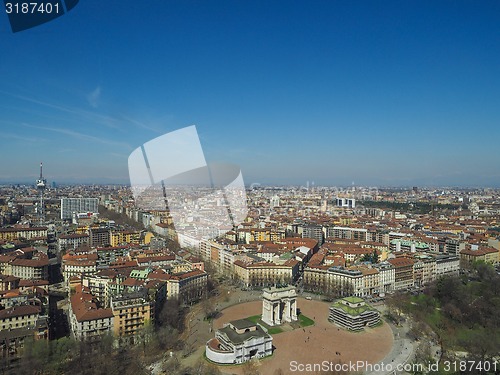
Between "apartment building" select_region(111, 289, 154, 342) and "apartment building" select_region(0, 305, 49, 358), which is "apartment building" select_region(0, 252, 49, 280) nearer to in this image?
"apartment building" select_region(0, 305, 49, 358)

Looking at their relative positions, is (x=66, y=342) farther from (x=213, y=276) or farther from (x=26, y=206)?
(x=26, y=206)

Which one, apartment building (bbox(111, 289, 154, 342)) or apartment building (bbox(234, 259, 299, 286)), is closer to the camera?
apartment building (bbox(111, 289, 154, 342))

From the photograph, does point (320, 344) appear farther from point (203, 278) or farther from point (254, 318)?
point (203, 278)

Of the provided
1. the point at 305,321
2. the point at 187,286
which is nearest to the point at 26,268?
the point at 187,286

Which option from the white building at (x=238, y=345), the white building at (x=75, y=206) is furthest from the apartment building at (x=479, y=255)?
the white building at (x=75, y=206)

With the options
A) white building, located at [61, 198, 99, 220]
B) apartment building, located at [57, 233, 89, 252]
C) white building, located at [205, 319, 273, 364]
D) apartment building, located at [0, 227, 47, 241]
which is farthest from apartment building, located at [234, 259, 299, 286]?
white building, located at [61, 198, 99, 220]

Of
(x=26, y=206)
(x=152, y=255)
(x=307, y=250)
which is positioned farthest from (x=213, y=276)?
(x=26, y=206)

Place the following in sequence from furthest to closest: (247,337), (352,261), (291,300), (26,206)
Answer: (26,206)
(352,261)
(291,300)
(247,337)

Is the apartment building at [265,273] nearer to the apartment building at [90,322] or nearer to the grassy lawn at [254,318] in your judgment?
the grassy lawn at [254,318]

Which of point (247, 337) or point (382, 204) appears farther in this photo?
point (382, 204)
